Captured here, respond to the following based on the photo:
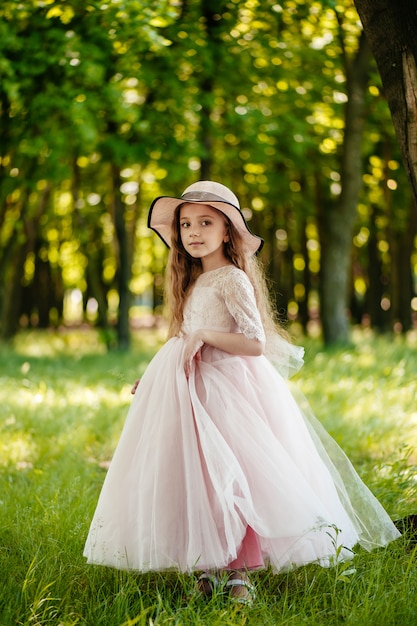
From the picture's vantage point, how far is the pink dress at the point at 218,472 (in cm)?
320

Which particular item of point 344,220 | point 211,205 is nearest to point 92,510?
point 211,205

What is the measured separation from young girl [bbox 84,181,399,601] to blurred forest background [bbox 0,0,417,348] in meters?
2.35

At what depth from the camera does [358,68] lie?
468 inches

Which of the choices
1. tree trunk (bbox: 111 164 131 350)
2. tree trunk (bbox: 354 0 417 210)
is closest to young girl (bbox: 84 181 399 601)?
Answer: tree trunk (bbox: 354 0 417 210)

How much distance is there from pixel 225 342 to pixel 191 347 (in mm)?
166

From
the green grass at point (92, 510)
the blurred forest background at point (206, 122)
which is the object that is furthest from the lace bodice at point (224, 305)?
the blurred forest background at point (206, 122)

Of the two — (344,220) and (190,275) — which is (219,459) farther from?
(344,220)

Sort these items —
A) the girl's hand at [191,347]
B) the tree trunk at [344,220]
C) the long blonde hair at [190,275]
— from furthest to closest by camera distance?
1. the tree trunk at [344,220]
2. the long blonde hair at [190,275]
3. the girl's hand at [191,347]

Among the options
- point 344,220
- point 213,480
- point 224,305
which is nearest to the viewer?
point 213,480

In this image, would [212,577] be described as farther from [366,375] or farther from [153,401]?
[366,375]

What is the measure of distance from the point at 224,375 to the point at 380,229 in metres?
16.8

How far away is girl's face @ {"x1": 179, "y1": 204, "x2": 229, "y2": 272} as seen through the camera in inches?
142

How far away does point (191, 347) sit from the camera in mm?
3359

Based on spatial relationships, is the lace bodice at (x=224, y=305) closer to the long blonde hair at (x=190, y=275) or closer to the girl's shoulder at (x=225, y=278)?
the girl's shoulder at (x=225, y=278)
